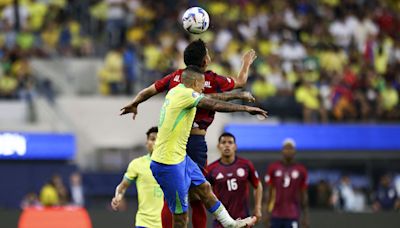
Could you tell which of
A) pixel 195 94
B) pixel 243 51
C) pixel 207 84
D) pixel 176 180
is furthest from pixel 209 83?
pixel 243 51

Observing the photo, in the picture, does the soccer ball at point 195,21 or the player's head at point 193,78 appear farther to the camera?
the soccer ball at point 195,21

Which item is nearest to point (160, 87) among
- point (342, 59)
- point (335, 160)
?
point (335, 160)

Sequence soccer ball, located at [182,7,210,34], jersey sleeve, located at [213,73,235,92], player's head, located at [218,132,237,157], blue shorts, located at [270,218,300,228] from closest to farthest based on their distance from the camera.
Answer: soccer ball, located at [182,7,210,34] → jersey sleeve, located at [213,73,235,92] → player's head, located at [218,132,237,157] → blue shorts, located at [270,218,300,228]

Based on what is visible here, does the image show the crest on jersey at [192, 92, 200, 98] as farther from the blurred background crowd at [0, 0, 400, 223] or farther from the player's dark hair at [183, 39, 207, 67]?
the blurred background crowd at [0, 0, 400, 223]

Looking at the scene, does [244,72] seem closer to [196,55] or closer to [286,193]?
[196,55]

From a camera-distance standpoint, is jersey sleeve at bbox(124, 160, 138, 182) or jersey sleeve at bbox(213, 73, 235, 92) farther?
jersey sleeve at bbox(124, 160, 138, 182)

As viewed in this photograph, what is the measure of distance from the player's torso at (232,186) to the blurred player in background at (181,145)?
8.64 feet

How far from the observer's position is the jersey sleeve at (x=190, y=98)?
12656 millimetres

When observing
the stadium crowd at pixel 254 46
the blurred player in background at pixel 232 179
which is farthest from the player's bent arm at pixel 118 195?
the stadium crowd at pixel 254 46

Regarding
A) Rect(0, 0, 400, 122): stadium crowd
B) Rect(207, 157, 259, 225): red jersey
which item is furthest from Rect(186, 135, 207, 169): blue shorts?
Rect(0, 0, 400, 122): stadium crowd

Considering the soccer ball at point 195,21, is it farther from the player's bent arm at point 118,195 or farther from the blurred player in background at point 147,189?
the player's bent arm at point 118,195

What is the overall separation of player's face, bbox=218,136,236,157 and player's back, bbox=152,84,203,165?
313cm

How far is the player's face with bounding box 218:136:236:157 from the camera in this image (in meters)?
16.1

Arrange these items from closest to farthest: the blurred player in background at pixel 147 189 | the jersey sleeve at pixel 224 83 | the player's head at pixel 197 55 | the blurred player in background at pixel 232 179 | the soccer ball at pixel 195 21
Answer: the player's head at pixel 197 55, the soccer ball at pixel 195 21, the jersey sleeve at pixel 224 83, the blurred player in background at pixel 147 189, the blurred player in background at pixel 232 179
